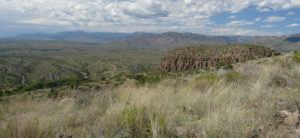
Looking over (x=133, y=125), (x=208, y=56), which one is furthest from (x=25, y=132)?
(x=208, y=56)

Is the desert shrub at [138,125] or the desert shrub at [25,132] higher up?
the desert shrub at [138,125]

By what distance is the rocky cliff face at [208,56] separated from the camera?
54.6 metres

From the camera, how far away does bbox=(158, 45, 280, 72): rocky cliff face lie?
54.6m

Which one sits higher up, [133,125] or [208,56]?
[133,125]

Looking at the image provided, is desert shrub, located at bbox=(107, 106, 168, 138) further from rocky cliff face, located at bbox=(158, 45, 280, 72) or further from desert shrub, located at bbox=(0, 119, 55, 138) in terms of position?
rocky cliff face, located at bbox=(158, 45, 280, 72)

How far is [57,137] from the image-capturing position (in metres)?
2.08

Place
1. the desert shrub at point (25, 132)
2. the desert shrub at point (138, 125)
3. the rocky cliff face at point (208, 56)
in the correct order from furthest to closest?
the rocky cliff face at point (208, 56), the desert shrub at point (25, 132), the desert shrub at point (138, 125)

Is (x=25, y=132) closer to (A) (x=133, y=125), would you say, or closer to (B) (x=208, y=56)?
(A) (x=133, y=125)

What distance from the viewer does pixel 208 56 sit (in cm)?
5953

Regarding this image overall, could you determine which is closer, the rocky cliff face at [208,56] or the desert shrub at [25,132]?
the desert shrub at [25,132]

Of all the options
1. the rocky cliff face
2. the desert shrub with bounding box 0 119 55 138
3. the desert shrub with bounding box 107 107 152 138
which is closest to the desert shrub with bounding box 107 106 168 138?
the desert shrub with bounding box 107 107 152 138

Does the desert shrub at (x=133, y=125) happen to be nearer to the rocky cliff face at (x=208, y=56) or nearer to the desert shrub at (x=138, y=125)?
the desert shrub at (x=138, y=125)

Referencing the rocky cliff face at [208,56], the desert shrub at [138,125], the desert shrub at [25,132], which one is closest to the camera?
the desert shrub at [138,125]

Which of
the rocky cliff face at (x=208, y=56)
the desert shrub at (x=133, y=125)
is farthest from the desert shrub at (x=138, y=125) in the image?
the rocky cliff face at (x=208, y=56)
